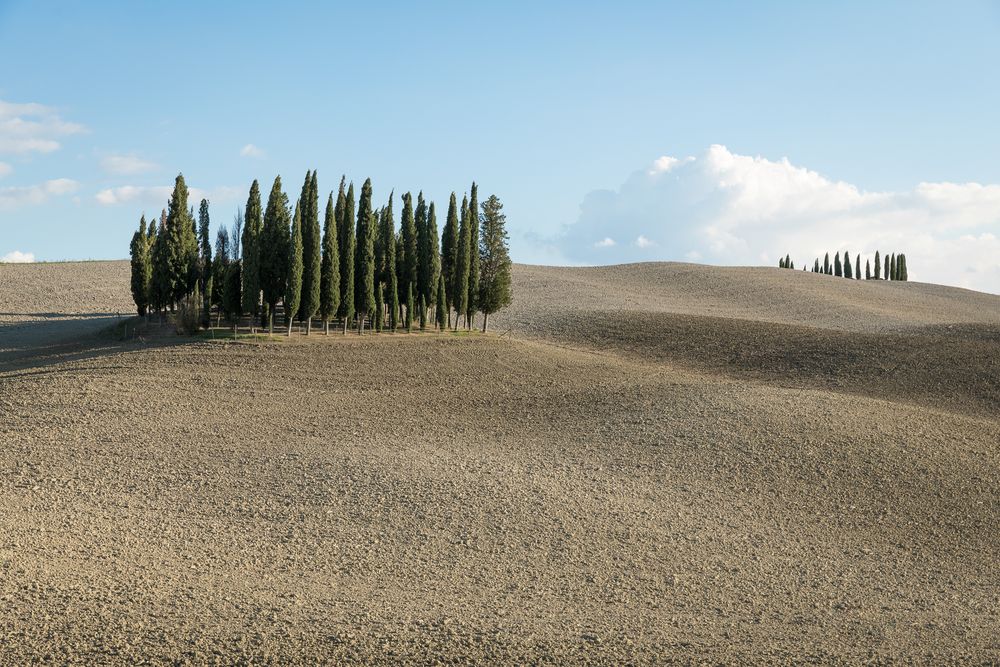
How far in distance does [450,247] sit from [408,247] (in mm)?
2203

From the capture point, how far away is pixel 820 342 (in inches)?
1538

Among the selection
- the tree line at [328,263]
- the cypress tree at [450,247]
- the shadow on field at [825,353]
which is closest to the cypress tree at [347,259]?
the tree line at [328,263]

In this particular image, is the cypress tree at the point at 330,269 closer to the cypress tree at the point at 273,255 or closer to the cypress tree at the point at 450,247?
the cypress tree at the point at 273,255

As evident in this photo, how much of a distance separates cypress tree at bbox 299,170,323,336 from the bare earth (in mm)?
1878

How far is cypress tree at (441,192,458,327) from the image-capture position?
42062 mm

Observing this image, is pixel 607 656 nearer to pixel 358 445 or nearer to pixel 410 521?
pixel 410 521

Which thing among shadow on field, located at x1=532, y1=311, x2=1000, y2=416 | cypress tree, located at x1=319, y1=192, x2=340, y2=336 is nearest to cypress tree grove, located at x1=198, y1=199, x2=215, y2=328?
cypress tree, located at x1=319, y1=192, x2=340, y2=336

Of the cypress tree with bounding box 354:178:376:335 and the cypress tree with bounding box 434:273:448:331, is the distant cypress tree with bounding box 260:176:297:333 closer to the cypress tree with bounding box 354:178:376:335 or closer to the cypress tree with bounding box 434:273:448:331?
the cypress tree with bounding box 354:178:376:335

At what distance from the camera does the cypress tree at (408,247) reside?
41.2 m

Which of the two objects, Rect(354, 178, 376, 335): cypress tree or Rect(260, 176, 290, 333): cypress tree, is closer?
Rect(260, 176, 290, 333): cypress tree

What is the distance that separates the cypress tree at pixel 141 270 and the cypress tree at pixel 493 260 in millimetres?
17195

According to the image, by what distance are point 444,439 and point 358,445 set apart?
243cm

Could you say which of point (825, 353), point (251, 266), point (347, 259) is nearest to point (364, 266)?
point (347, 259)

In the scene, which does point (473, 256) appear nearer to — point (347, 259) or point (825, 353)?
point (347, 259)
